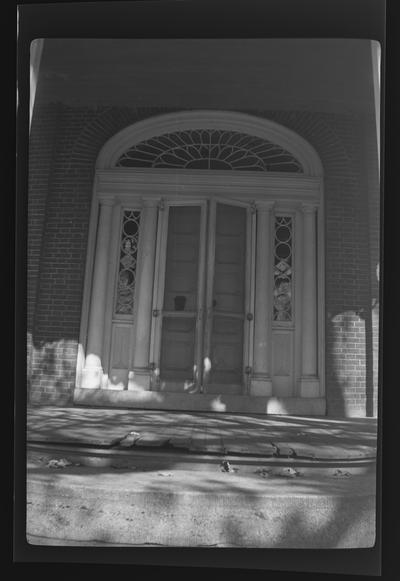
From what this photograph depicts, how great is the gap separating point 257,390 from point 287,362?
0.21m

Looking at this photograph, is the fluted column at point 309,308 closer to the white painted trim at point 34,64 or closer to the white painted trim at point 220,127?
the white painted trim at point 220,127

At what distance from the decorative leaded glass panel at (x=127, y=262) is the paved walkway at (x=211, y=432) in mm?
556

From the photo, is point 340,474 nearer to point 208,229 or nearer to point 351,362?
point 351,362

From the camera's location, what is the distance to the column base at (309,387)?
2.38 m

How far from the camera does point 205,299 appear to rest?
251cm

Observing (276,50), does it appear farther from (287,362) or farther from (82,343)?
(82,343)

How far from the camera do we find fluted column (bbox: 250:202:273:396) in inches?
94.8

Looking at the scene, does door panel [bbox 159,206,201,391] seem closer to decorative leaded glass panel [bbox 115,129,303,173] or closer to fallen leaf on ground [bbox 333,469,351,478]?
decorative leaded glass panel [bbox 115,129,303,173]

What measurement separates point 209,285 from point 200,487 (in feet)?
3.23

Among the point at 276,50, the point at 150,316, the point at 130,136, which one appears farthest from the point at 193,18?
the point at 150,316

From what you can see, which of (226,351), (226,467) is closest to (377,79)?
(226,351)

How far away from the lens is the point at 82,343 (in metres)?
2.61

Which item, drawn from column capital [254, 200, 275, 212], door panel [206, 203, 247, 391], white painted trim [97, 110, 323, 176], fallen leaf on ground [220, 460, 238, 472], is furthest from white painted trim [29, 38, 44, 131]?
fallen leaf on ground [220, 460, 238, 472]

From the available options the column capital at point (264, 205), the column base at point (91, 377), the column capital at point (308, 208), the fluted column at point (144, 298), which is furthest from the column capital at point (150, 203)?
the column base at point (91, 377)
